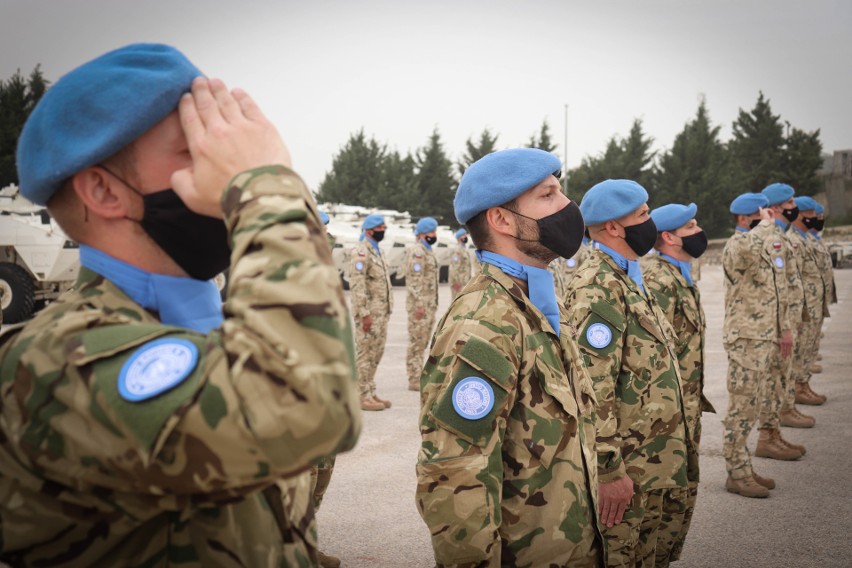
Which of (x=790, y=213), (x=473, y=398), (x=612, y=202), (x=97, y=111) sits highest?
(x=97, y=111)

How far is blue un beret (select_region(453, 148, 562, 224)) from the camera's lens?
2.63m

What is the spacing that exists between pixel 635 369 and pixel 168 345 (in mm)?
2725

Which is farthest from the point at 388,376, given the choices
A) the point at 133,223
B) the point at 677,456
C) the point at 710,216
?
the point at 710,216

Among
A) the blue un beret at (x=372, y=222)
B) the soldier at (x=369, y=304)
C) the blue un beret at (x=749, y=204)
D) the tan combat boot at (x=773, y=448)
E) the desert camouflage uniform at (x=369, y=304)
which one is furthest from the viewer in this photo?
the blue un beret at (x=372, y=222)

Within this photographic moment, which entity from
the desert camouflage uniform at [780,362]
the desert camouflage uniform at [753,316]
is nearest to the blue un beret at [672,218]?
the desert camouflage uniform at [753,316]

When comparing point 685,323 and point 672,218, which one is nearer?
point 685,323

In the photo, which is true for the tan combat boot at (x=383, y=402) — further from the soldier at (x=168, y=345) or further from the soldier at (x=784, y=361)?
the soldier at (x=168, y=345)

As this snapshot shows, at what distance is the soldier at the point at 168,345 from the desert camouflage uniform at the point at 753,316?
203 inches

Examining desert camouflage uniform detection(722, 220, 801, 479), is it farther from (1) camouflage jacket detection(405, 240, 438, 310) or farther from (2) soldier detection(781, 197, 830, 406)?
(1) camouflage jacket detection(405, 240, 438, 310)

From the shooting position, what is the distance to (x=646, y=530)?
3.52 m

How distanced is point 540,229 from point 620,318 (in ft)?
3.16

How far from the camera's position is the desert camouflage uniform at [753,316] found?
18.8 feet

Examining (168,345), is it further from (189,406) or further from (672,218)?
(672,218)

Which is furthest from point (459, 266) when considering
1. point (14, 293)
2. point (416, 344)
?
point (14, 293)
